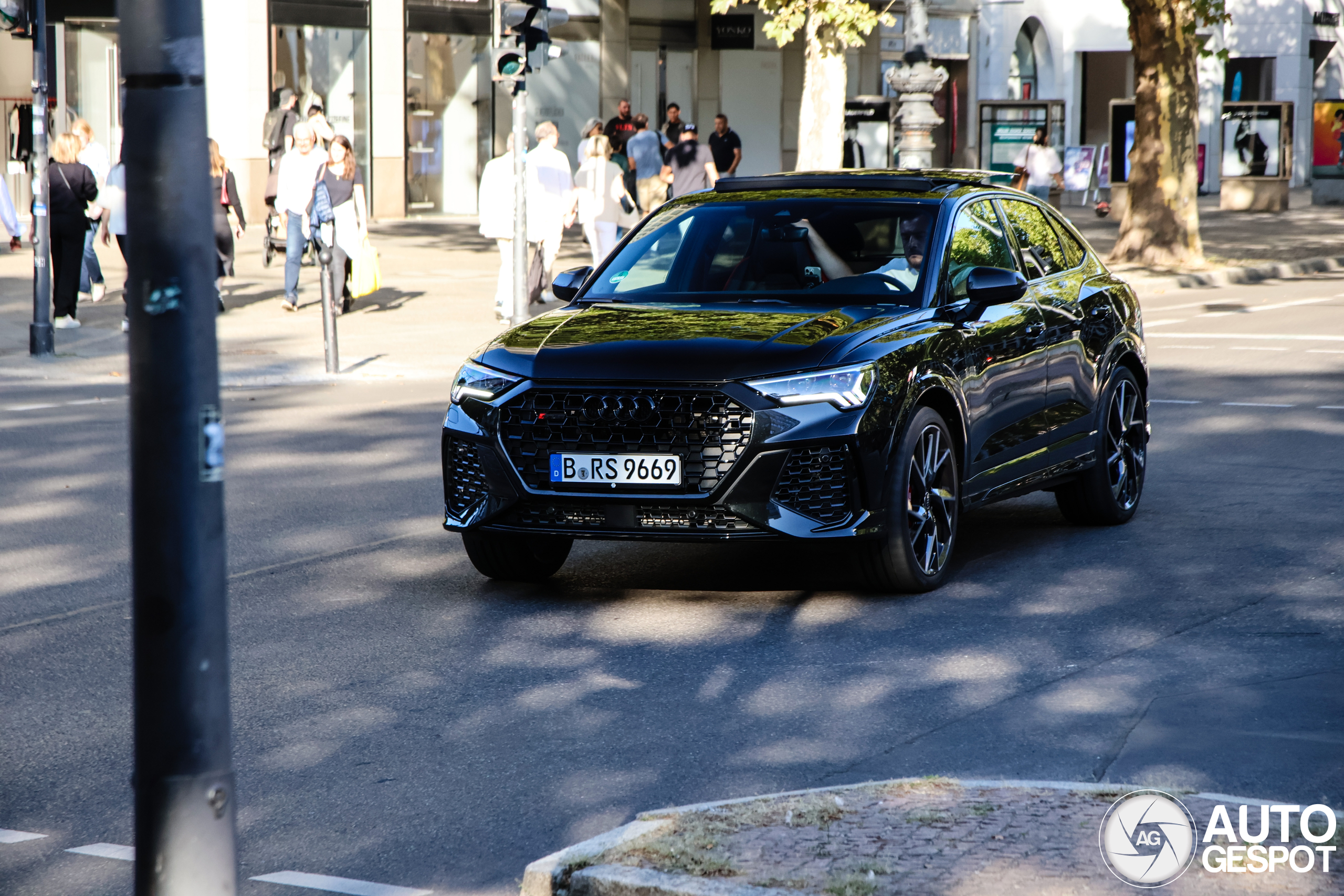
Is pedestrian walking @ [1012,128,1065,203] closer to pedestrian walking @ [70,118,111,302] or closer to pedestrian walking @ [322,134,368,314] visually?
pedestrian walking @ [322,134,368,314]

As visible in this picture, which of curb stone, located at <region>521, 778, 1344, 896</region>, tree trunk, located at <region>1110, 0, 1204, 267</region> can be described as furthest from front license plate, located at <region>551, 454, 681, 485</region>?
tree trunk, located at <region>1110, 0, 1204, 267</region>

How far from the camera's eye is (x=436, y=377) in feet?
51.6

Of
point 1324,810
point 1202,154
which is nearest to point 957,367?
point 1324,810

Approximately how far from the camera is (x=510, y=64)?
16.5m

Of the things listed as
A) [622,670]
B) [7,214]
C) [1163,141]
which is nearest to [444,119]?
[1163,141]

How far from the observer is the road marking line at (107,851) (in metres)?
4.54

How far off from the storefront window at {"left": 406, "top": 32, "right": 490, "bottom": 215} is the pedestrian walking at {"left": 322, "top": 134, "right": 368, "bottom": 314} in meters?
16.4

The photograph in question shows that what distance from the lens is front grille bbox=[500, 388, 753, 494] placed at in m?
6.93

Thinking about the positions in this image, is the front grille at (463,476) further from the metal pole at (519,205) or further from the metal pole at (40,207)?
the metal pole at (40,207)

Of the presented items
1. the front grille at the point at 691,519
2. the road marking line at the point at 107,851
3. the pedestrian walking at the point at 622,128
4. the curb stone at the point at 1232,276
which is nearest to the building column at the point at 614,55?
the pedestrian walking at the point at 622,128

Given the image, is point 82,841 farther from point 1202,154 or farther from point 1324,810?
point 1202,154

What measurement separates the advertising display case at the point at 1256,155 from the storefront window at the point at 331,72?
17.1 m

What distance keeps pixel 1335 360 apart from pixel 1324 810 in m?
12.8

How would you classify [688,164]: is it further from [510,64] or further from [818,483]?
[818,483]
